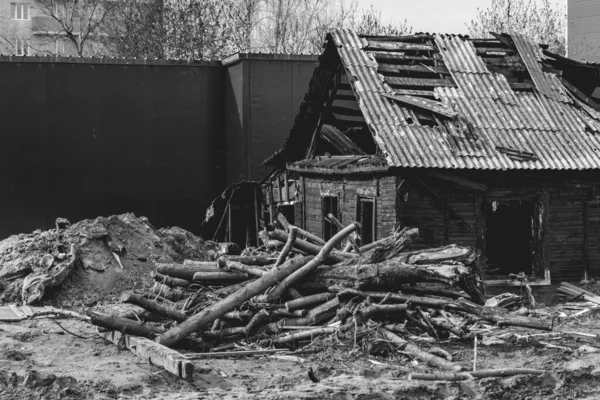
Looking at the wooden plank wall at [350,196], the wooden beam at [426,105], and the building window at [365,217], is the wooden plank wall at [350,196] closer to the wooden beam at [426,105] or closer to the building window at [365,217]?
the building window at [365,217]

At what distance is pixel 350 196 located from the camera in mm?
19703

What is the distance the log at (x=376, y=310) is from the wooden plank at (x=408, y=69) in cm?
810

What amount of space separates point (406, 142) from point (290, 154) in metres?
4.67

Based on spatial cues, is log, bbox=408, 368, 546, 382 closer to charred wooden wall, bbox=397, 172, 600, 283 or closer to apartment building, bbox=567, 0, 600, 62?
charred wooden wall, bbox=397, 172, 600, 283

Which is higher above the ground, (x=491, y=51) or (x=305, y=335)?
(x=491, y=51)

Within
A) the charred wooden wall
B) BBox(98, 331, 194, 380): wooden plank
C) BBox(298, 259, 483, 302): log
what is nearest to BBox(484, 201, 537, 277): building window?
the charred wooden wall

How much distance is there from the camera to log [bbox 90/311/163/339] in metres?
12.9

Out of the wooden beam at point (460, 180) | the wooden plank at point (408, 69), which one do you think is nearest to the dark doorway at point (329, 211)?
the wooden plank at point (408, 69)

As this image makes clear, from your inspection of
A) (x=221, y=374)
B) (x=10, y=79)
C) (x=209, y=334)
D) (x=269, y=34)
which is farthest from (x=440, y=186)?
(x=269, y=34)

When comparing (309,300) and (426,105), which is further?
(426,105)

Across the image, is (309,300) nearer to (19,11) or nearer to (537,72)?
(537,72)

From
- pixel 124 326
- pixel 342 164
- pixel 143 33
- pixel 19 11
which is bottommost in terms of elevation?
pixel 124 326

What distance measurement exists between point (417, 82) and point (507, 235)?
405cm

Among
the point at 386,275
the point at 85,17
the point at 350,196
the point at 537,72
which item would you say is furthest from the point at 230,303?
the point at 85,17
